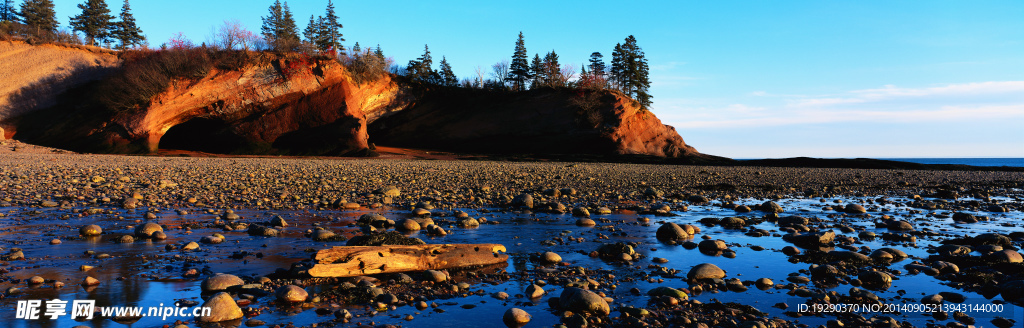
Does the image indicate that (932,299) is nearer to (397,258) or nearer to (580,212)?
(397,258)

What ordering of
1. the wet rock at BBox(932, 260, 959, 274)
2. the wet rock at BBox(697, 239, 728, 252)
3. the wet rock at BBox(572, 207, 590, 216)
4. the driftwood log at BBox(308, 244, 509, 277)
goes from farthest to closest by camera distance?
the wet rock at BBox(572, 207, 590, 216) → the wet rock at BBox(697, 239, 728, 252) → the wet rock at BBox(932, 260, 959, 274) → the driftwood log at BBox(308, 244, 509, 277)

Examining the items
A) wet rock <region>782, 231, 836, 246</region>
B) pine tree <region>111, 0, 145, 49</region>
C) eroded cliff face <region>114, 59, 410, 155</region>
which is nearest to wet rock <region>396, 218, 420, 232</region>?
wet rock <region>782, 231, 836, 246</region>

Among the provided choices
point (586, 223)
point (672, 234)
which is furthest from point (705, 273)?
point (586, 223)

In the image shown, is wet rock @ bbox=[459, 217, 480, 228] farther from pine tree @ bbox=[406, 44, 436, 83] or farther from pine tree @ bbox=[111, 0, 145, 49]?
pine tree @ bbox=[111, 0, 145, 49]

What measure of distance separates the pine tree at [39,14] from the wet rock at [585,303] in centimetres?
6562

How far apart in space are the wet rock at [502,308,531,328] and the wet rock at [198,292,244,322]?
5.99 feet

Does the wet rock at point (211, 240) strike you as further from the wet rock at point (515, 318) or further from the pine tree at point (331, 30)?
the pine tree at point (331, 30)

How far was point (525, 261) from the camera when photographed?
5.71 metres

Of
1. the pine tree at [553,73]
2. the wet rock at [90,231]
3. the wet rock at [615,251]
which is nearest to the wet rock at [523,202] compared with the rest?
the wet rock at [615,251]

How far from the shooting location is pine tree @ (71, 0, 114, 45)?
51.8 m

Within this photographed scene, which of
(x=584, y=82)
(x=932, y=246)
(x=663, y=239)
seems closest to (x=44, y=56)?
(x=584, y=82)

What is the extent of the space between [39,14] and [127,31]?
7.31m

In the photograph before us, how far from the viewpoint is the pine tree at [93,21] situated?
2039 inches

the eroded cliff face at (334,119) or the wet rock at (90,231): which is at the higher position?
the eroded cliff face at (334,119)
